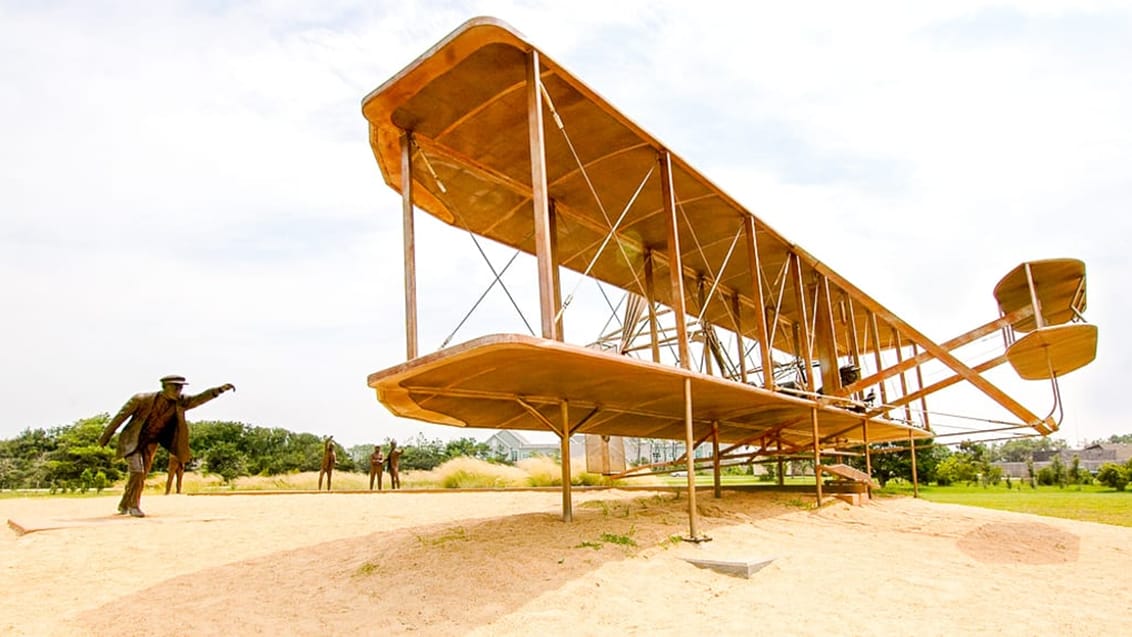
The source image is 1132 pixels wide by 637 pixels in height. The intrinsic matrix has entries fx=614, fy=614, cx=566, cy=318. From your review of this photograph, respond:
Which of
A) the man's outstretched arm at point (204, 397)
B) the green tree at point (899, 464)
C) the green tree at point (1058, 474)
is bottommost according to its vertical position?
Result: the green tree at point (1058, 474)

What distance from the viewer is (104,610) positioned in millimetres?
5273

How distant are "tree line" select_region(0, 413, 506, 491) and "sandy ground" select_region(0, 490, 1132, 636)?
19298 mm

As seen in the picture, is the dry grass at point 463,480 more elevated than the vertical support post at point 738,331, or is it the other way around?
the vertical support post at point 738,331

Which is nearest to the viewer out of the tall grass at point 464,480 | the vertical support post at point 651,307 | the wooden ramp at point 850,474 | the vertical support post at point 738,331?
the vertical support post at point 651,307

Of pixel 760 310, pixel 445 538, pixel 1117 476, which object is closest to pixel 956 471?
pixel 1117 476

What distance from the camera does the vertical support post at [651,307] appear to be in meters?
11.0

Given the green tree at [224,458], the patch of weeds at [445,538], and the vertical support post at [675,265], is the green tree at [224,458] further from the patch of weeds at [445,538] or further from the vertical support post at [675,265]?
the vertical support post at [675,265]

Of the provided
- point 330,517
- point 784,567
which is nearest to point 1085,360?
point 784,567

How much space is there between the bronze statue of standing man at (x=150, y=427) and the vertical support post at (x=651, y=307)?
695 cm

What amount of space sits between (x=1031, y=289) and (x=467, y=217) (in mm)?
10094

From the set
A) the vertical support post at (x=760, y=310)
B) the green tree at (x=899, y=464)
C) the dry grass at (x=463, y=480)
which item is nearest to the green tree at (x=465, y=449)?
the dry grass at (x=463, y=480)

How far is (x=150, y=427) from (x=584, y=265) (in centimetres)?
809

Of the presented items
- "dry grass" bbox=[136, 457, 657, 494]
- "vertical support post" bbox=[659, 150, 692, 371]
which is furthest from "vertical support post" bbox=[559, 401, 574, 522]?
"dry grass" bbox=[136, 457, 657, 494]

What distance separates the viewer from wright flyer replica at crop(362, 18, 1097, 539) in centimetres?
622
